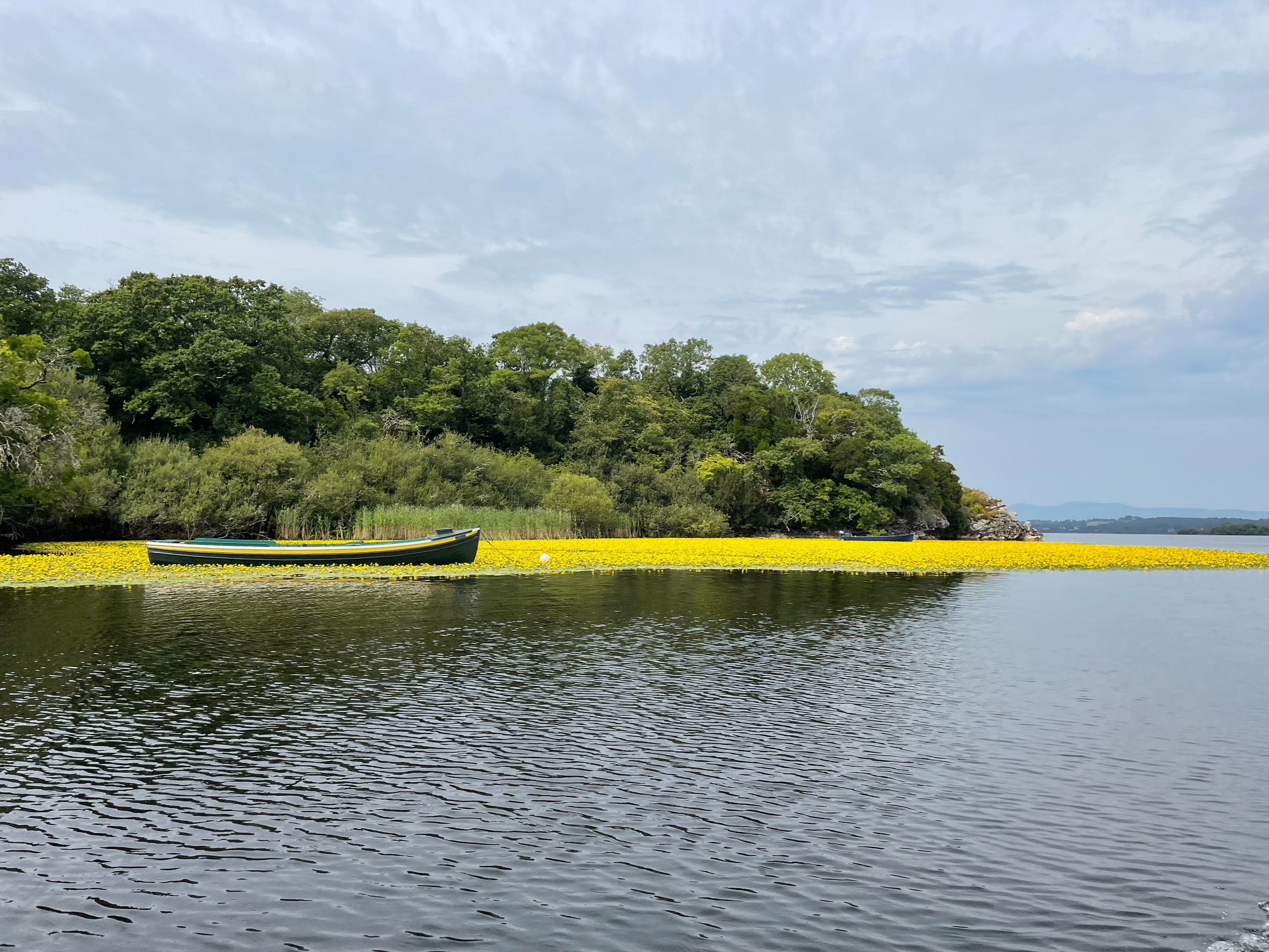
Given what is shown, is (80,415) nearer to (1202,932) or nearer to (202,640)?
(202,640)

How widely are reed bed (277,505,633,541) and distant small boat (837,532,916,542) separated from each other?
Answer: 22.3 m

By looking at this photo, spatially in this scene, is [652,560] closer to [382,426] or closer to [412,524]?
[412,524]

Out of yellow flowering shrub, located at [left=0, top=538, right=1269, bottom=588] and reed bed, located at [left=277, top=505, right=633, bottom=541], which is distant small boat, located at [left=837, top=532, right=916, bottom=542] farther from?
reed bed, located at [left=277, top=505, right=633, bottom=541]

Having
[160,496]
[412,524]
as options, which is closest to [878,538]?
[412,524]

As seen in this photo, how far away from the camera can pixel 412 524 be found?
47.4 meters

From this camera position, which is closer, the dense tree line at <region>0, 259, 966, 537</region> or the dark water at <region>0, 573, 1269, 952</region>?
the dark water at <region>0, 573, 1269, 952</region>

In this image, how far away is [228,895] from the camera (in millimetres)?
6926

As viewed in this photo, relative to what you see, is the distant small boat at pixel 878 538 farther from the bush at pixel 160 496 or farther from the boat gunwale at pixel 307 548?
the bush at pixel 160 496

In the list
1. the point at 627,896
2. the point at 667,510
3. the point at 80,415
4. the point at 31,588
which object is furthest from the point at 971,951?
the point at 667,510

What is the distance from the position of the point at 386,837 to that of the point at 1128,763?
8.65 m

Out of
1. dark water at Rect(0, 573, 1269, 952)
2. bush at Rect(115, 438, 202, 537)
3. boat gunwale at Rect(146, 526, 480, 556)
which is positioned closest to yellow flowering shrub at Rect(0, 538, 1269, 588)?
boat gunwale at Rect(146, 526, 480, 556)

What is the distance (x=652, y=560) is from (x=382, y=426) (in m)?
38.7

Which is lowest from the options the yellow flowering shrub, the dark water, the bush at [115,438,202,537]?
the dark water

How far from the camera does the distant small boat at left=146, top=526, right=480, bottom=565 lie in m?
33.1
